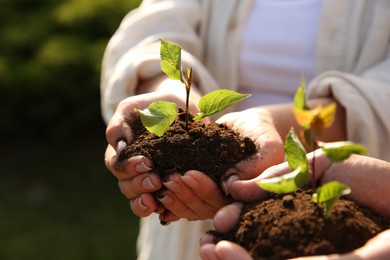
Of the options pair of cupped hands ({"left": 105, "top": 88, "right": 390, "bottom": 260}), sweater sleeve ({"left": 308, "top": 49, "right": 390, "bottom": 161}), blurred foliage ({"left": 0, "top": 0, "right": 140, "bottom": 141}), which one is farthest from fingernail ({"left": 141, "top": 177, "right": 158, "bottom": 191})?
blurred foliage ({"left": 0, "top": 0, "right": 140, "bottom": 141})

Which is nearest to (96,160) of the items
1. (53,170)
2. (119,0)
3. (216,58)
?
(53,170)

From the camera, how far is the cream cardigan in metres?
1.83

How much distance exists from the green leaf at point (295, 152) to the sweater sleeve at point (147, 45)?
0.67m

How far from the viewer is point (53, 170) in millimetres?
4652

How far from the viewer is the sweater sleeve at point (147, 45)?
1997 mm

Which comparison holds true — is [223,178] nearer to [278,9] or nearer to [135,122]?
[135,122]

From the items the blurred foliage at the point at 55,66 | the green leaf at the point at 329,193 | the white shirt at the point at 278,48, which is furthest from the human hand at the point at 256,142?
the blurred foliage at the point at 55,66

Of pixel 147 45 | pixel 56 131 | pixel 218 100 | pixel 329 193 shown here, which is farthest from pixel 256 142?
pixel 56 131

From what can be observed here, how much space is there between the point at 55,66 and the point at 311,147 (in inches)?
132

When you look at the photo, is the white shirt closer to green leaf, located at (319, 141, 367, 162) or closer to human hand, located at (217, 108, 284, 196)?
human hand, located at (217, 108, 284, 196)

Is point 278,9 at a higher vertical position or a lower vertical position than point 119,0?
higher

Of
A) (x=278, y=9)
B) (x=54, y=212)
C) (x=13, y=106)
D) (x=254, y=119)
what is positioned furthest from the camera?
(x=13, y=106)

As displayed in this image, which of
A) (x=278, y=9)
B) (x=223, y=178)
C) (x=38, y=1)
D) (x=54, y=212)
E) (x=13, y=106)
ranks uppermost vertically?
(x=278, y=9)

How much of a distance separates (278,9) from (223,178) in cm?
70
